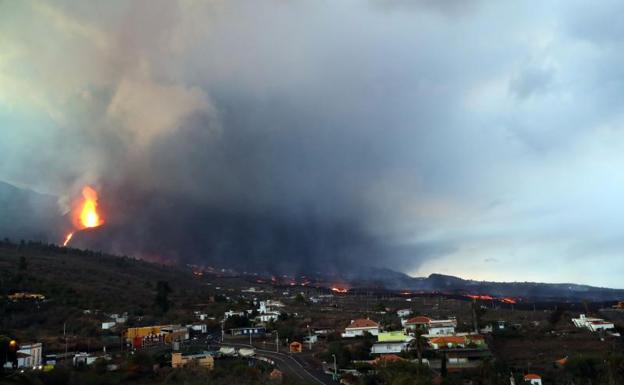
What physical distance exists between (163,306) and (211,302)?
18938 millimetres

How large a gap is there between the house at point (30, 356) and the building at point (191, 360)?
13984 millimetres

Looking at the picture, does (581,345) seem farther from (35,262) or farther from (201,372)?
(35,262)

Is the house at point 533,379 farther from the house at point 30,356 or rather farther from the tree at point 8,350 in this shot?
the house at point 30,356

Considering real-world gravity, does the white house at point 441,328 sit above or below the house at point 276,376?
above

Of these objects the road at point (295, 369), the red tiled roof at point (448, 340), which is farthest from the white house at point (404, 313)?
the road at point (295, 369)

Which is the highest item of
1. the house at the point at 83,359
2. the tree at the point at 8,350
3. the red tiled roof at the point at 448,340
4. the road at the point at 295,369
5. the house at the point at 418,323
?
the tree at the point at 8,350

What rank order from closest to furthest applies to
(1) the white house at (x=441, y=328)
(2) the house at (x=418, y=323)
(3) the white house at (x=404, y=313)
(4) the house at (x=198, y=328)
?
(1) the white house at (x=441, y=328) → (2) the house at (x=418, y=323) → (4) the house at (x=198, y=328) → (3) the white house at (x=404, y=313)

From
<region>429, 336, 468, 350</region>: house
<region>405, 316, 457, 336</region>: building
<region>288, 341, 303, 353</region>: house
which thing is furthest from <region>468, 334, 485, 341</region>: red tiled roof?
<region>288, 341, 303, 353</region>: house

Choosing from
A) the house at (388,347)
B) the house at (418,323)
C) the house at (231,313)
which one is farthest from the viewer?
the house at (231,313)

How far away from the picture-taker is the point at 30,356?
2222 inches

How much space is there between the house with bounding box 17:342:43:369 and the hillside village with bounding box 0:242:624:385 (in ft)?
0.45

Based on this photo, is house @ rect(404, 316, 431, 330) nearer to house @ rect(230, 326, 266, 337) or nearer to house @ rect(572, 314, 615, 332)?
house @ rect(230, 326, 266, 337)

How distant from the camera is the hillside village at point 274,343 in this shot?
49.9 metres

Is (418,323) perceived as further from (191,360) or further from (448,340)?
(191,360)
